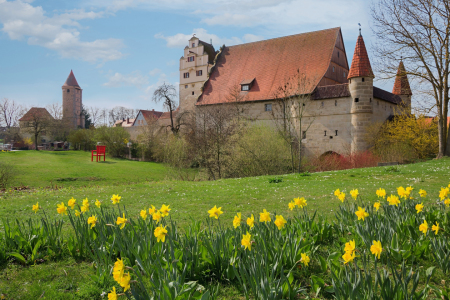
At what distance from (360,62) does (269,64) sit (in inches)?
468

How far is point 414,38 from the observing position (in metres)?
21.6

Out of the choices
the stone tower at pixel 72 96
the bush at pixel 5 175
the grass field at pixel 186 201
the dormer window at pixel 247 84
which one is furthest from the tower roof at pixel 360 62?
the stone tower at pixel 72 96

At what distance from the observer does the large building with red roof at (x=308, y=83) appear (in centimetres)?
2706

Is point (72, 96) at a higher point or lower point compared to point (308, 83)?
higher

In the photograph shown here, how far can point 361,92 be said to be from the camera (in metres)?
26.8

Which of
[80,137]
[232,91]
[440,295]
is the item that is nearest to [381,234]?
[440,295]

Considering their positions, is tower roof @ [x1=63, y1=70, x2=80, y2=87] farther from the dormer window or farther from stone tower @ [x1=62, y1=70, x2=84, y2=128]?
the dormer window

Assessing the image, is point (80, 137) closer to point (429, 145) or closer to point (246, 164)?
point (246, 164)

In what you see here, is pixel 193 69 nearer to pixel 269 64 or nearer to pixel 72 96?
pixel 269 64

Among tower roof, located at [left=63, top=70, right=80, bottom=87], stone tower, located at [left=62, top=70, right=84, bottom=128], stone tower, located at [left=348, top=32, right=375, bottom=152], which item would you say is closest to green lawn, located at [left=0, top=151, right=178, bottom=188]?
stone tower, located at [left=348, top=32, right=375, bottom=152]

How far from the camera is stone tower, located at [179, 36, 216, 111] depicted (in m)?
42.9

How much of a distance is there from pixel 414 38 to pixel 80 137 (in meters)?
46.0

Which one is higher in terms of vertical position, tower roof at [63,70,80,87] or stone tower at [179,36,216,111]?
tower roof at [63,70,80,87]

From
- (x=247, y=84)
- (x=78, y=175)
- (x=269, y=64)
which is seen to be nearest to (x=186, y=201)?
(x=78, y=175)
